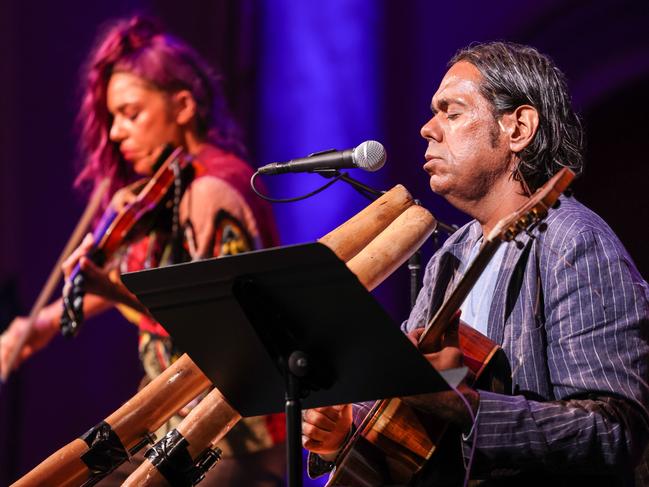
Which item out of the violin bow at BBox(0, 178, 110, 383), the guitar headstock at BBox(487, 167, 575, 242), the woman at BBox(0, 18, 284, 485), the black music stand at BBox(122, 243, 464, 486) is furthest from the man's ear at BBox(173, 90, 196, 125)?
the guitar headstock at BBox(487, 167, 575, 242)

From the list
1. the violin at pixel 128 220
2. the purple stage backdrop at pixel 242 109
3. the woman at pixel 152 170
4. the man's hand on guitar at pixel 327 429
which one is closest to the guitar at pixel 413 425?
the man's hand on guitar at pixel 327 429

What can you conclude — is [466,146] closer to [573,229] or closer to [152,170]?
[573,229]

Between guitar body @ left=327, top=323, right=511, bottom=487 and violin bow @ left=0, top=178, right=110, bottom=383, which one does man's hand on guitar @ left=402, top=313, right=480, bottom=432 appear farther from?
violin bow @ left=0, top=178, right=110, bottom=383

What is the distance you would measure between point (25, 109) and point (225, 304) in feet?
10.5

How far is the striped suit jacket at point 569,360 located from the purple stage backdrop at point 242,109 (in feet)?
4.90

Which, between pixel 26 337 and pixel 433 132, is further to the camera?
pixel 26 337

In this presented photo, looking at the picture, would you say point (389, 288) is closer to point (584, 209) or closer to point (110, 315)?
point (110, 315)

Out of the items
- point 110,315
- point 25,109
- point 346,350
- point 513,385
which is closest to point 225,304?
point 346,350

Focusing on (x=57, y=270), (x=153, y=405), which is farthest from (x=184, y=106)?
(x=153, y=405)

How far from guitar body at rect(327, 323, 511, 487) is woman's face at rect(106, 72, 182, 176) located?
2.55 metres

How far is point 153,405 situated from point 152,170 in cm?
219

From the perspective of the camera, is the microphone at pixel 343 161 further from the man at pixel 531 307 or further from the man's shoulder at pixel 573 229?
the man's shoulder at pixel 573 229

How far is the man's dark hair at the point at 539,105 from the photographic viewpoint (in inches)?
106

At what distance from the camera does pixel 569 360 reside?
2246mm
